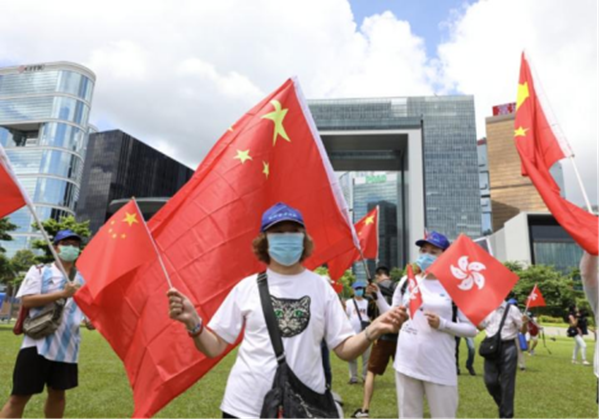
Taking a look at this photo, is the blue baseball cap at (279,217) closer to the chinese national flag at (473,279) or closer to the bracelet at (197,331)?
the bracelet at (197,331)

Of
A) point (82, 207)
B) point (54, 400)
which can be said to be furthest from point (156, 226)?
point (82, 207)

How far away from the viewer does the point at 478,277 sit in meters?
3.46

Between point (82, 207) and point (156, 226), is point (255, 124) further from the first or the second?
point (82, 207)

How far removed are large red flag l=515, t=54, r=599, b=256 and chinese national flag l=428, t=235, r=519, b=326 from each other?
63cm

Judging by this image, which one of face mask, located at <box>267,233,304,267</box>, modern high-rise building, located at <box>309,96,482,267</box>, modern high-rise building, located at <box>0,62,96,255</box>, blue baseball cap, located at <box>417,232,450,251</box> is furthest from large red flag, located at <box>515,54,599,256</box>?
modern high-rise building, located at <box>0,62,96,255</box>

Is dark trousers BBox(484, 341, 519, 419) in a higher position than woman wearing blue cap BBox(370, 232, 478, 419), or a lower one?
lower

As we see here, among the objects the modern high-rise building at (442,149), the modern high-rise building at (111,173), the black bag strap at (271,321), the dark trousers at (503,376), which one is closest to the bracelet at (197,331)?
the black bag strap at (271,321)

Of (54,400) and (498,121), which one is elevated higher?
(498,121)

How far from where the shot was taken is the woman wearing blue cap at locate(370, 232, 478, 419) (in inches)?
131

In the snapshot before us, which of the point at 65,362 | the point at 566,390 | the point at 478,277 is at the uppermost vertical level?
the point at 478,277

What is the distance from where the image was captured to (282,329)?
223 cm

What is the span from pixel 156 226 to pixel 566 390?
8696mm

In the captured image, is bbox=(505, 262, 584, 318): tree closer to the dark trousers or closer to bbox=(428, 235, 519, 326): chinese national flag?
the dark trousers

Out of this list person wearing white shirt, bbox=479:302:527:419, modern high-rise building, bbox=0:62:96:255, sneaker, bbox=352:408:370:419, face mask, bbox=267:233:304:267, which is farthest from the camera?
modern high-rise building, bbox=0:62:96:255
